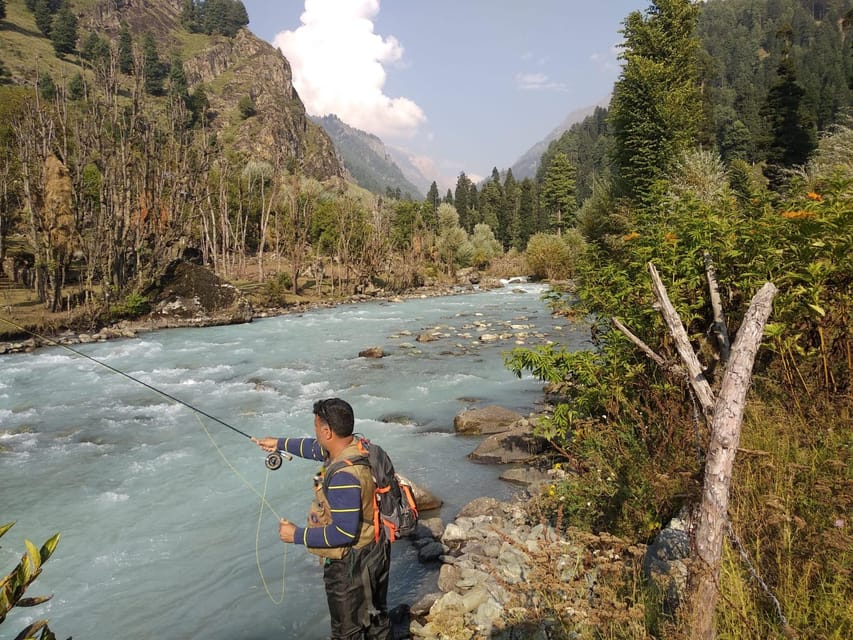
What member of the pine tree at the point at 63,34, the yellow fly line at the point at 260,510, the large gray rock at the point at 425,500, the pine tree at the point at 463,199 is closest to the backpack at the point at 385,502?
the yellow fly line at the point at 260,510

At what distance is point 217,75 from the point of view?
173m

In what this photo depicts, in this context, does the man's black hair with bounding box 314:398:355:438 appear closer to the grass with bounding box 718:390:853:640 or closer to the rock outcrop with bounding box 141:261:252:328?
the grass with bounding box 718:390:853:640

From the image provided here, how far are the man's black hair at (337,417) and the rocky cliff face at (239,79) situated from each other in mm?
145084

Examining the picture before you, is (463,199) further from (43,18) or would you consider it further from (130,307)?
(43,18)

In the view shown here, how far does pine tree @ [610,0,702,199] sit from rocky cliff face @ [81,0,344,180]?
126 metres

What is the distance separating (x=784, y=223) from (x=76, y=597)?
9649 mm

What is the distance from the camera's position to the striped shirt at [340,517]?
147 inches

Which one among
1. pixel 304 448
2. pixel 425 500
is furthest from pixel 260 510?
pixel 304 448

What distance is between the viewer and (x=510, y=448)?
10367 millimetres

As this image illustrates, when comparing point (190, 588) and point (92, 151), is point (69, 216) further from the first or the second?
point (190, 588)

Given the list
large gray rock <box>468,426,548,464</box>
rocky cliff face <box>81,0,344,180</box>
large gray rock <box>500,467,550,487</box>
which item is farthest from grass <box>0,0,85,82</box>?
large gray rock <box>500,467,550,487</box>

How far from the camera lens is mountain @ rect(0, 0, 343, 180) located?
138 meters

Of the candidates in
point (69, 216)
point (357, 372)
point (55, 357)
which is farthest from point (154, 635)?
point (69, 216)

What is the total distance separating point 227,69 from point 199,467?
201611 millimetres
